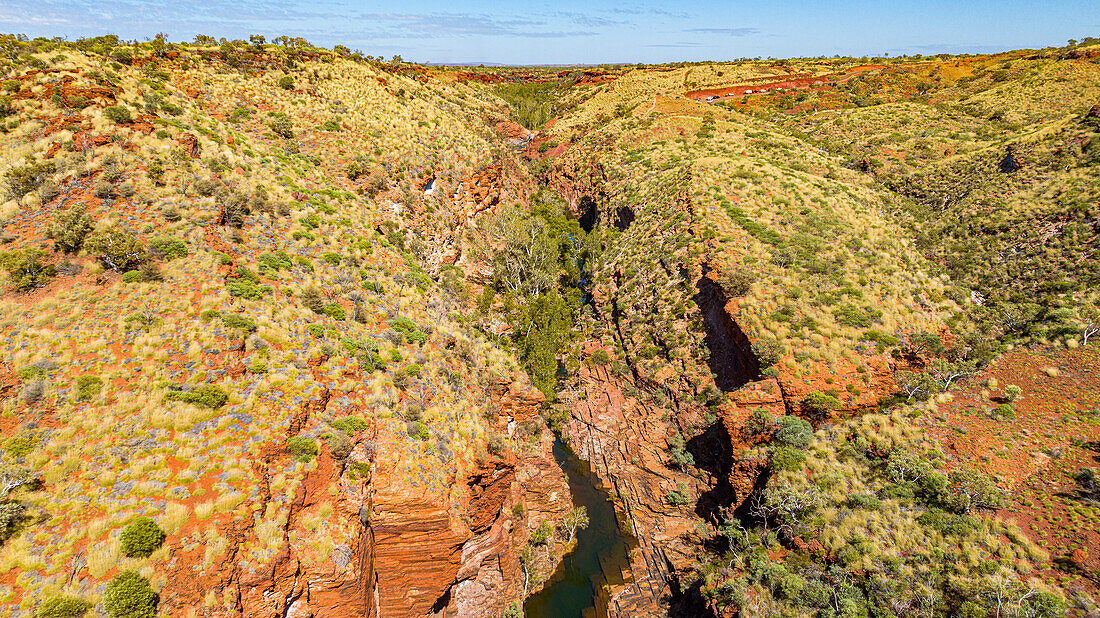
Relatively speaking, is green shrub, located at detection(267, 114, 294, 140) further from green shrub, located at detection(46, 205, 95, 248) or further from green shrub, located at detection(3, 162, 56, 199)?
green shrub, located at detection(46, 205, 95, 248)

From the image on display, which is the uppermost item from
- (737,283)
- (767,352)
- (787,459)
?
(737,283)

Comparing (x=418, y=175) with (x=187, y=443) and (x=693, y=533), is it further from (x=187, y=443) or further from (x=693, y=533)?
(x=693, y=533)

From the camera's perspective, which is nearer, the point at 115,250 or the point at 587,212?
the point at 115,250

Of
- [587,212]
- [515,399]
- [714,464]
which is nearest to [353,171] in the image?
[515,399]

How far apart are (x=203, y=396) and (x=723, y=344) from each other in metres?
34.3

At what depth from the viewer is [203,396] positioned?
15.9m

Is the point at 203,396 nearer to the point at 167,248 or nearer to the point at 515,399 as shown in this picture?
the point at 167,248

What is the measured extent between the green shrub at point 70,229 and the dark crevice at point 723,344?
39.8 meters

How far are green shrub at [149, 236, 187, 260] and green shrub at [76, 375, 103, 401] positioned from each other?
→ 7790 mm

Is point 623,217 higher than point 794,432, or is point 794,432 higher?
point 623,217

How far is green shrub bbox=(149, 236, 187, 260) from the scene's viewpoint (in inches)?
786

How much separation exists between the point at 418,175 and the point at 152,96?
21939 mm

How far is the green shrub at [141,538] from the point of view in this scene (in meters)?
11.7

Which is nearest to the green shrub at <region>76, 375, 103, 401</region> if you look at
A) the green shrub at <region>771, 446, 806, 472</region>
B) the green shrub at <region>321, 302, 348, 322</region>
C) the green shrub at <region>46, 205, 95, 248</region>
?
the green shrub at <region>46, 205, 95, 248</region>
